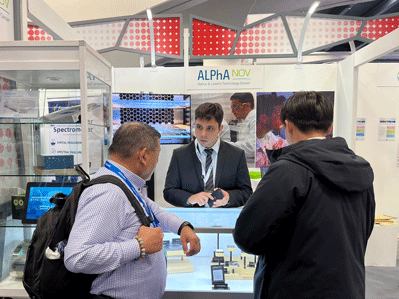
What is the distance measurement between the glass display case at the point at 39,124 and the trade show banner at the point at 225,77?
2629 mm

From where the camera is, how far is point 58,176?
2258mm

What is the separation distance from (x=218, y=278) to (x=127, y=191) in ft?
4.50

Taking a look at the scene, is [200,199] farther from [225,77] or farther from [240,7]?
[240,7]

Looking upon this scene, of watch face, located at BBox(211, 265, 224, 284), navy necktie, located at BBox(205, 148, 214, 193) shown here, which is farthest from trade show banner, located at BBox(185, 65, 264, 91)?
watch face, located at BBox(211, 265, 224, 284)

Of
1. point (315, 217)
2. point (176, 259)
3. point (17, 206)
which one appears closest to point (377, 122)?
point (176, 259)

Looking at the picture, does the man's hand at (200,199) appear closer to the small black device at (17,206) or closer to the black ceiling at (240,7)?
the small black device at (17,206)

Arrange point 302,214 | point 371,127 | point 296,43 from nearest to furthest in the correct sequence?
point 302,214
point 296,43
point 371,127

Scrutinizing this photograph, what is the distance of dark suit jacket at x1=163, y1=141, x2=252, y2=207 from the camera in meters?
2.86

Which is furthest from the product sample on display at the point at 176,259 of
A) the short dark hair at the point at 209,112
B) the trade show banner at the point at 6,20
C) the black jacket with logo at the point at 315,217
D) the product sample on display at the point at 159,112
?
the product sample on display at the point at 159,112

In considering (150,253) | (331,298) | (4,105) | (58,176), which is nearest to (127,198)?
(150,253)

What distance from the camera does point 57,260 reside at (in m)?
1.30

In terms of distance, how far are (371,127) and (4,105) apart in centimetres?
545

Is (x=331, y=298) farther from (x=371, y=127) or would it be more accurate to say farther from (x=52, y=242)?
(x=371, y=127)

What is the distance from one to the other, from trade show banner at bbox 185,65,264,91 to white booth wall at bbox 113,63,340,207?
5 centimetres
